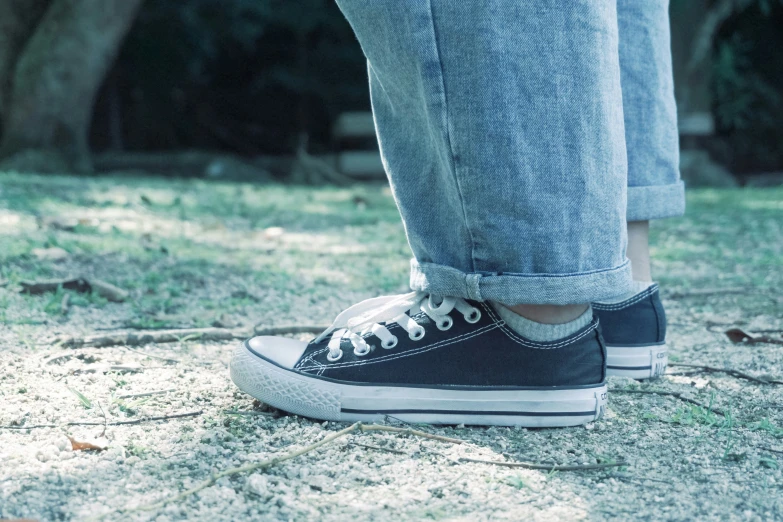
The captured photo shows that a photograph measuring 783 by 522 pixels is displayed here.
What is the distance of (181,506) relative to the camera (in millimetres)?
768

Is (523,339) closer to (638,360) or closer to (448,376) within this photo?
(448,376)

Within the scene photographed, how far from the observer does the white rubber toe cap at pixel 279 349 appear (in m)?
1.07

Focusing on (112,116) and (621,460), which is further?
(112,116)

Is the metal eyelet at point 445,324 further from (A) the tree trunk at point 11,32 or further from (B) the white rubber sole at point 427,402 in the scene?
(A) the tree trunk at point 11,32

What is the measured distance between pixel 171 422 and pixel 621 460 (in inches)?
21.7

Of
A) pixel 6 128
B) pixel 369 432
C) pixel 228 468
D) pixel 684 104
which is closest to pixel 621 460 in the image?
pixel 369 432

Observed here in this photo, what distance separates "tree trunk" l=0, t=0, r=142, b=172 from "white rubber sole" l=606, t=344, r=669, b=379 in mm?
4327

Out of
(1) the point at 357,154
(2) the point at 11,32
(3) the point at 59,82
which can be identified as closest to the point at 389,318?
(3) the point at 59,82

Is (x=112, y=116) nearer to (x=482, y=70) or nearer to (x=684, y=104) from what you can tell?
(x=684, y=104)

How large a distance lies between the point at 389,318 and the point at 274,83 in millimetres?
7013

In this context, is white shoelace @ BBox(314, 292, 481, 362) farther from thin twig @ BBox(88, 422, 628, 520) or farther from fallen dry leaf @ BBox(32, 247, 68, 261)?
fallen dry leaf @ BBox(32, 247, 68, 261)

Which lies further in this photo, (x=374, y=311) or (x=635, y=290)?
(x=635, y=290)

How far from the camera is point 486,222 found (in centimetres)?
95

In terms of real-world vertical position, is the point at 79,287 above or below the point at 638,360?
above
